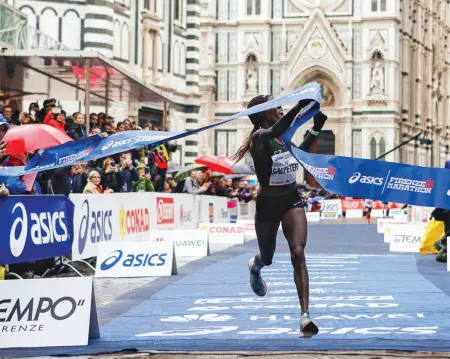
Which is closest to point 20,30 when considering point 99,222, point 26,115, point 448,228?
point 26,115

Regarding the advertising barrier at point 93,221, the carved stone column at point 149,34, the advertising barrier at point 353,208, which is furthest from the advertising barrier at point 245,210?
the advertising barrier at point 93,221

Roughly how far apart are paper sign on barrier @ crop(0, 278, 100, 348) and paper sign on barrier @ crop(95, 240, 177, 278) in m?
7.29

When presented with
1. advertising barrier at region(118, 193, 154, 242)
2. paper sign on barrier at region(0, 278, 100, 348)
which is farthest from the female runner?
advertising barrier at region(118, 193, 154, 242)

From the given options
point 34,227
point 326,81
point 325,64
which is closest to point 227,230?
point 34,227

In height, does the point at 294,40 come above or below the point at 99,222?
above

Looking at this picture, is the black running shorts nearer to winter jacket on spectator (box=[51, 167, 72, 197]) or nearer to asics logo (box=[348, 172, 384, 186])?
asics logo (box=[348, 172, 384, 186])

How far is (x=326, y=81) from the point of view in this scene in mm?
89250

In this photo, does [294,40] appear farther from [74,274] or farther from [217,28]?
[74,274]

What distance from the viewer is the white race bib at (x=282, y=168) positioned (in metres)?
10.2

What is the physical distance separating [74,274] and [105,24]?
22528 mm

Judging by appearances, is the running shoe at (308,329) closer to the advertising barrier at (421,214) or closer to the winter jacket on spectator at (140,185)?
the winter jacket on spectator at (140,185)

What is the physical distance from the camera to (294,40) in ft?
292

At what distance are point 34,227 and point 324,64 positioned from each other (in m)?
76.5

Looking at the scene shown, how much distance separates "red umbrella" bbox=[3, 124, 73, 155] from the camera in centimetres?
1522
